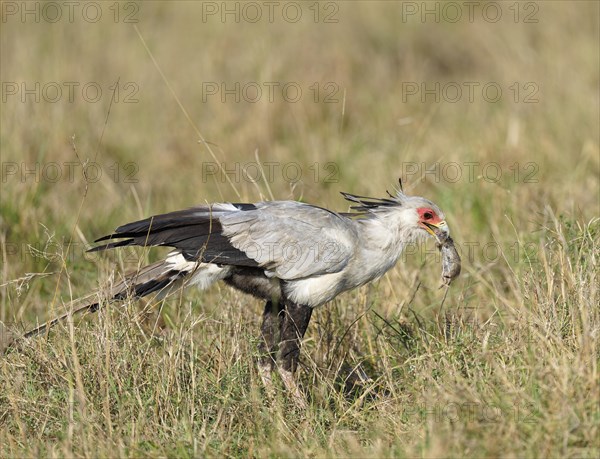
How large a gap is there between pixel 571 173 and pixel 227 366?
3248 millimetres

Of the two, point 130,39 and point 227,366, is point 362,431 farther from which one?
point 130,39

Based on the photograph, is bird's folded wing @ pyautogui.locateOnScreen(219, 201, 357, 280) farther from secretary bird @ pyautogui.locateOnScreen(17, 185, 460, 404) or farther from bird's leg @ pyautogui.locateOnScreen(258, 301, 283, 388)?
bird's leg @ pyautogui.locateOnScreen(258, 301, 283, 388)

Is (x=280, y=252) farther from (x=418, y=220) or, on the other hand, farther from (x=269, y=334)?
(x=418, y=220)

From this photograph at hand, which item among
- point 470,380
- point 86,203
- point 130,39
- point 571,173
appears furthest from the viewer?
point 130,39

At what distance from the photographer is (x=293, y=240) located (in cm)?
420

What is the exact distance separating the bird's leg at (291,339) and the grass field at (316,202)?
83 millimetres

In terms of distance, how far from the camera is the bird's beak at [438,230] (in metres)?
4.31

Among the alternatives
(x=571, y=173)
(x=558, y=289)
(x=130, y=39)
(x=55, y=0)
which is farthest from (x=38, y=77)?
(x=558, y=289)

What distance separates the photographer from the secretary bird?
415cm

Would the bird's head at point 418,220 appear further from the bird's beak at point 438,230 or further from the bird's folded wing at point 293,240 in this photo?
the bird's folded wing at point 293,240

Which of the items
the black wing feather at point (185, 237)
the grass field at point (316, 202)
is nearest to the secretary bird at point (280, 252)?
the black wing feather at point (185, 237)

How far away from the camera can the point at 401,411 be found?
376 cm

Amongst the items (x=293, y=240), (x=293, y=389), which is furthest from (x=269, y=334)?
(x=293, y=240)

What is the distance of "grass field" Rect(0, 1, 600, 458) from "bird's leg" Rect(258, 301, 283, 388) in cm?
12
